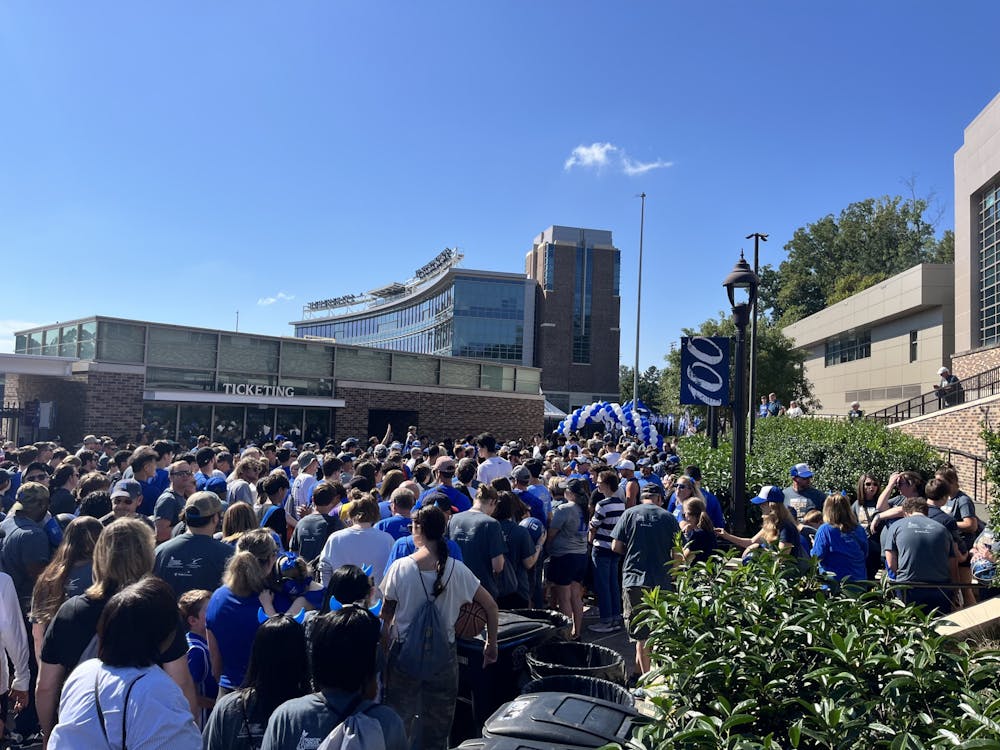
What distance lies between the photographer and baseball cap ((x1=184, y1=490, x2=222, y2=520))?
432 cm

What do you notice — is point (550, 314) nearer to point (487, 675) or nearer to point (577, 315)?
point (577, 315)

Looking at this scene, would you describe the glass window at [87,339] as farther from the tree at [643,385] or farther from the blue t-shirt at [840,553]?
the tree at [643,385]

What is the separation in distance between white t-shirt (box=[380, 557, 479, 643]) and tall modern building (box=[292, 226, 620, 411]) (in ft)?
196

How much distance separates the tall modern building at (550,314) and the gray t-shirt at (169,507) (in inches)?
2269

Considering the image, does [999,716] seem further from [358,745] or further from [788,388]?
[788,388]

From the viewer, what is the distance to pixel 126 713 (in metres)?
2.33

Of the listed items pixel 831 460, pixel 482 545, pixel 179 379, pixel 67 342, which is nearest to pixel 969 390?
pixel 831 460

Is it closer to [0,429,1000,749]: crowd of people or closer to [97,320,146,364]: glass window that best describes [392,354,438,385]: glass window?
[97,320,146,364]: glass window

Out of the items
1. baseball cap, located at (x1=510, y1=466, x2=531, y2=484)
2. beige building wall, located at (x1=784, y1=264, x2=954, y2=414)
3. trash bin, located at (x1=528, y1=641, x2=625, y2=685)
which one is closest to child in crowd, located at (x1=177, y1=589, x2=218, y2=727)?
trash bin, located at (x1=528, y1=641, x2=625, y2=685)

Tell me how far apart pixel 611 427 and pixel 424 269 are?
58.5 meters

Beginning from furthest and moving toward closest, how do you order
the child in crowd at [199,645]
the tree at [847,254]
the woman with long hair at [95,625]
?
1. the tree at [847,254]
2. the child in crowd at [199,645]
3. the woman with long hair at [95,625]

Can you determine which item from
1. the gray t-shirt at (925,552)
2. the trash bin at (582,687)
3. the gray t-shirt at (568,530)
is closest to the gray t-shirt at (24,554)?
the trash bin at (582,687)

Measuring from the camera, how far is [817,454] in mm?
12875

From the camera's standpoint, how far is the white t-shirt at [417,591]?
4066mm
